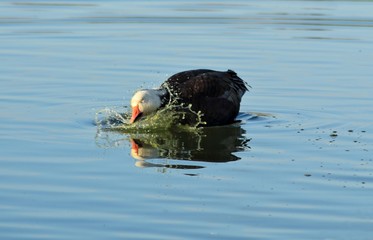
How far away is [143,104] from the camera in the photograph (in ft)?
43.2

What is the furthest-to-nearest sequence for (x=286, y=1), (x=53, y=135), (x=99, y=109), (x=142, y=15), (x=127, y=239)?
(x=286, y=1) < (x=142, y=15) < (x=99, y=109) < (x=53, y=135) < (x=127, y=239)

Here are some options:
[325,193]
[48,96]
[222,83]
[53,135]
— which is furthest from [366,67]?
[325,193]

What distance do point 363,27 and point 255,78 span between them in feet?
23.9

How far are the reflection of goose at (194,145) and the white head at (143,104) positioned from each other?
35cm

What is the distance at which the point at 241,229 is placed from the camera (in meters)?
8.46

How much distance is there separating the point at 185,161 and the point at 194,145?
107 cm

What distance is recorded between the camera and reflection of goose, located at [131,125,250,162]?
38.3 feet

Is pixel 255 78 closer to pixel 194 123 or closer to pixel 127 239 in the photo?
pixel 194 123

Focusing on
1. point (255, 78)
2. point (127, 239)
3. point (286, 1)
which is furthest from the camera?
point (286, 1)

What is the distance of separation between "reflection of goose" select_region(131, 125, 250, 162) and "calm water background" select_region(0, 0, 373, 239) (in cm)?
17

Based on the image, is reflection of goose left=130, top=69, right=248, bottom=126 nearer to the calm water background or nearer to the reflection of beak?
the reflection of beak

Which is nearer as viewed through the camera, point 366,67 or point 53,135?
point 53,135

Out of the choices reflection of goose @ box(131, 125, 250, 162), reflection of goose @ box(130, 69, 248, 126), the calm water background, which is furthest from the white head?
the calm water background

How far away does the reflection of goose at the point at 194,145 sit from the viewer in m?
11.7
